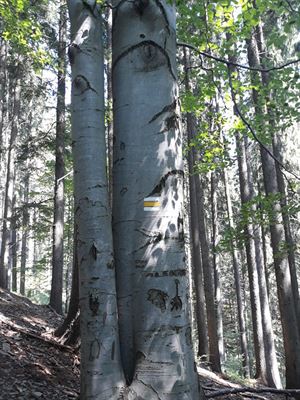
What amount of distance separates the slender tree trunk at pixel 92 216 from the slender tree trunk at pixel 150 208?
0.12m

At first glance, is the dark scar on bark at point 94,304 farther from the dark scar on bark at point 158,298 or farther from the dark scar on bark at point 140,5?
the dark scar on bark at point 140,5

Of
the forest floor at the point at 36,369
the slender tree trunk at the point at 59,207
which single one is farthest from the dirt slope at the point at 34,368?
the slender tree trunk at the point at 59,207

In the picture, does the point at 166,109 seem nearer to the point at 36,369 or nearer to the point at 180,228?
the point at 180,228

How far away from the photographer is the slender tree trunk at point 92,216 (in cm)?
215

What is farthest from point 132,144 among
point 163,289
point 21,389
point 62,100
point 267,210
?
point 62,100

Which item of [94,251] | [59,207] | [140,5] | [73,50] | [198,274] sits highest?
[59,207]

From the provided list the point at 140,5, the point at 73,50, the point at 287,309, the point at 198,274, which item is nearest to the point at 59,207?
the point at 198,274

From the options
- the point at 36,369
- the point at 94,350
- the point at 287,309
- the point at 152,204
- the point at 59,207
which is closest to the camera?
the point at 94,350

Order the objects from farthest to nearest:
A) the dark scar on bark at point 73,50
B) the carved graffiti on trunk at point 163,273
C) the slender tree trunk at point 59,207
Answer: the slender tree trunk at point 59,207 → the dark scar on bark at point 73,50 → the carved graffiti on trunk at point 163,273

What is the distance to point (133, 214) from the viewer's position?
2428 mm

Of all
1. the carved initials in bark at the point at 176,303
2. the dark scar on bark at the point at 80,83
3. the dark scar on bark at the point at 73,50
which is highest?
the dark scar on bark at the point at 73,50

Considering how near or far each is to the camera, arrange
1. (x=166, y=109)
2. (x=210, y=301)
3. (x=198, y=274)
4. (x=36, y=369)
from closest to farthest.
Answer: (x=166, y=109) < (x=36, y=369) < (x=210, y=301) < (x=198, y=274)

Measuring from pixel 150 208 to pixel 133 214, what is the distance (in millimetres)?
123

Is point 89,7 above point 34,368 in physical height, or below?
above
